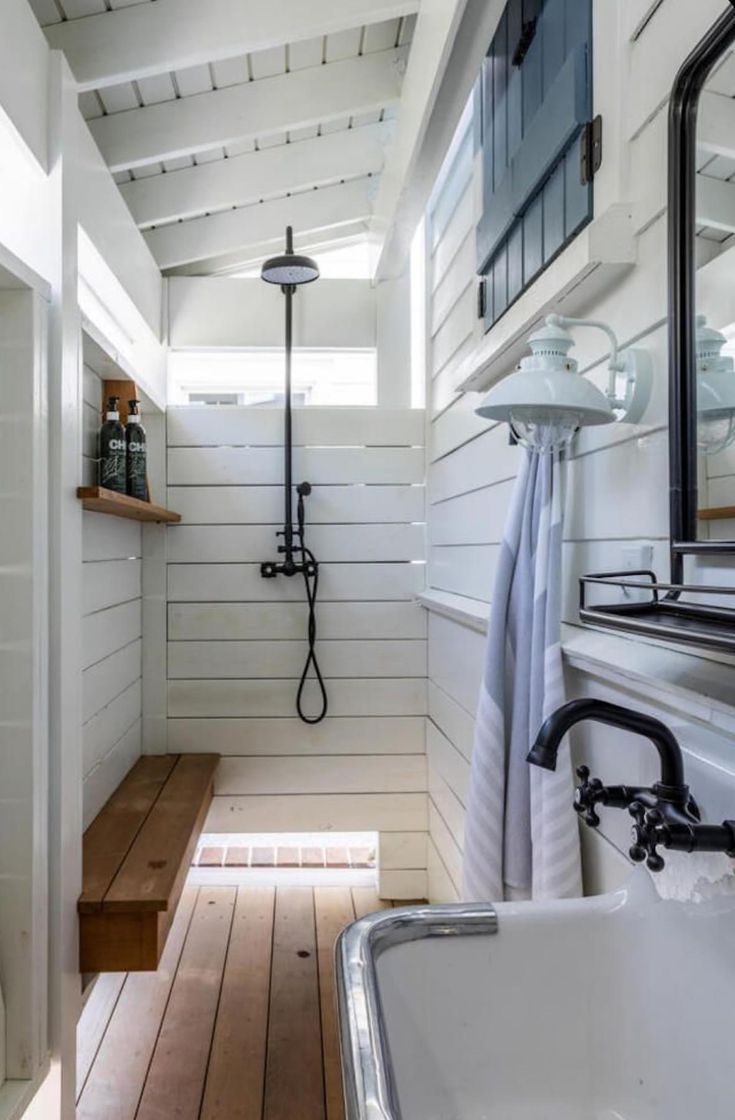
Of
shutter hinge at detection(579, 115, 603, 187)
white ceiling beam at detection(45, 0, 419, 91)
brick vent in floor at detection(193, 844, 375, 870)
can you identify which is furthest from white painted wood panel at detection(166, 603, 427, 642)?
shutter hinge at detection(579, 115, 603, 187)

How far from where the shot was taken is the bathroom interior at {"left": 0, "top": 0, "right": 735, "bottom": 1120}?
2.66 feet

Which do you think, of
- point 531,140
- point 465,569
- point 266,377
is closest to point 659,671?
point 531,140

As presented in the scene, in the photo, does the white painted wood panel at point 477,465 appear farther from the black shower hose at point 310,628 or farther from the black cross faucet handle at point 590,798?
the black cross faucet handle at point 590,798

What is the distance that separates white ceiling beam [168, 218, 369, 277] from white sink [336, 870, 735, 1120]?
2890mm

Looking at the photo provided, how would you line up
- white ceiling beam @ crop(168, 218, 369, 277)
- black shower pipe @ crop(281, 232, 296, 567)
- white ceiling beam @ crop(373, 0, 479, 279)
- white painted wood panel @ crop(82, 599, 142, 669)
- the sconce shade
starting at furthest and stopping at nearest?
white ceiling beam @ crop(168, 218, 369, 277), black shower pipe @ crop(281, 232, 296, 567), white painted wood panel @ crop(82, 599, 142, 669), white ceiling beam @ crop(373, 0, 479, 279), the sconce shade

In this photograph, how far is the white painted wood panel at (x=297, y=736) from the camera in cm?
292

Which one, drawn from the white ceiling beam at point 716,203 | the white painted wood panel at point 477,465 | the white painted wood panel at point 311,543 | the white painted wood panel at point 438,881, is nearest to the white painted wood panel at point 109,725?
the white painted wood panel at point 311,543

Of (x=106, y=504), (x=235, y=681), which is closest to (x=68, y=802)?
(x=106, y=504)

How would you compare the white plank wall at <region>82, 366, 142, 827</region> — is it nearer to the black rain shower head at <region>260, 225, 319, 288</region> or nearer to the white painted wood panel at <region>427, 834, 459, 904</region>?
the black rain shower head at <region>260, 225, 319, 288</region>

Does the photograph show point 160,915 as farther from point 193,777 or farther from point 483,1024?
point 483,1024

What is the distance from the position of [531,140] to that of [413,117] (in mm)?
826

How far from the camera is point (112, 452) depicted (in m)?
2.25

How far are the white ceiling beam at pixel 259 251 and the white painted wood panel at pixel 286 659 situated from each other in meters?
1.67

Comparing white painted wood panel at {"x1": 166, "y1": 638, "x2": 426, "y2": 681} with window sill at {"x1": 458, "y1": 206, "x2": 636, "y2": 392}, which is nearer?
window sill at {"x1": 458, "y1": 206, "x2": 636, "y2": 392}
